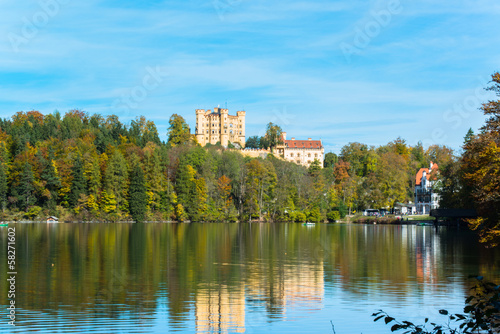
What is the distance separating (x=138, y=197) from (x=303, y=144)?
75397 millimetres

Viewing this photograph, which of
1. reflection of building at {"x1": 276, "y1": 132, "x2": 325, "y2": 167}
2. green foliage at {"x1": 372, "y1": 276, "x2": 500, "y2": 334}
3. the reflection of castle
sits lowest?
the reflection of castle

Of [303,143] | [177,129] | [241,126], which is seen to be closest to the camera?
[177,129]

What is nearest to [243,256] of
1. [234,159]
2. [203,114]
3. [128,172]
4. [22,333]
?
[22,333]

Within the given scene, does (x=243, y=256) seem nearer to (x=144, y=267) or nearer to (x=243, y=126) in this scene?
(x=144, y=267)

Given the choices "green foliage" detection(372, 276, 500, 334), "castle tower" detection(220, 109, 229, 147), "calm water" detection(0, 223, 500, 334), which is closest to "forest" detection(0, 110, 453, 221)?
"calm water" detection(0, 223, 500, 334)

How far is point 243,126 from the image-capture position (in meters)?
143

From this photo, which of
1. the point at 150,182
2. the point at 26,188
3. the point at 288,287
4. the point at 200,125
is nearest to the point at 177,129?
the point at 200,125

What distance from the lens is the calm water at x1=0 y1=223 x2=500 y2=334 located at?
14.8 meters

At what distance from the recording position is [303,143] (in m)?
142

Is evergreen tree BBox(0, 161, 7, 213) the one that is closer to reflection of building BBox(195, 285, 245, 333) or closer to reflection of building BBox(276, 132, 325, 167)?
reflection of building BBox(195, 285, 245, 333)

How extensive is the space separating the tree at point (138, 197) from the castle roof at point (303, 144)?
2782 inches

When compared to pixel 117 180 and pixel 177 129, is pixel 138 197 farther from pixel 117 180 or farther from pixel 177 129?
pixel 177 129

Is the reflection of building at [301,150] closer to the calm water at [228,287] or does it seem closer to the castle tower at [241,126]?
the castle tower at [241,126]

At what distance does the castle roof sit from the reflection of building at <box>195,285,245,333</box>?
400 feet
